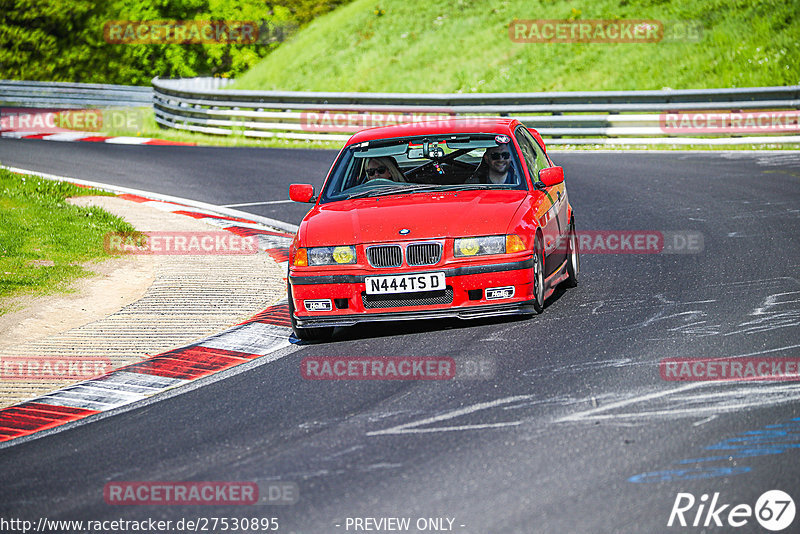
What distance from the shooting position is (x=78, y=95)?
39.4 metres

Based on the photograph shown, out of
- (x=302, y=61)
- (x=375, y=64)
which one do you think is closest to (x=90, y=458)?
(x=375, y=64)

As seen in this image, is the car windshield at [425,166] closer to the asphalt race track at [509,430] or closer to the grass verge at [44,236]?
the asphalt race track at [509,430]

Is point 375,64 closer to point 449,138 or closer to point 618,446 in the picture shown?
point 449,138

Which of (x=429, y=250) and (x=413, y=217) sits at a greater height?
(x=413, y=217)

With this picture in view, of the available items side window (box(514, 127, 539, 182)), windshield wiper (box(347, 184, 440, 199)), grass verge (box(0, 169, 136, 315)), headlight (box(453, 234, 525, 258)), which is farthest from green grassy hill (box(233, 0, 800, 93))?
headlight (box(453, 234, 525, 258))

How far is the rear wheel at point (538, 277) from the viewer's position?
25.3ft

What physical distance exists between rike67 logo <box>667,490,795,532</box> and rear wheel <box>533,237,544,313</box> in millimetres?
3361

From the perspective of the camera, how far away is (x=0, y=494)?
508cm

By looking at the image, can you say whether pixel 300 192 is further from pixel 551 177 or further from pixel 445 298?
pixel 551 177

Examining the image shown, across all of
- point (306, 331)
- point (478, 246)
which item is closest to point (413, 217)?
point (478, 246)

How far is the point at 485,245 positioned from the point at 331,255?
111cm

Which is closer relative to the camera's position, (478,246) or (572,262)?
(478,246)

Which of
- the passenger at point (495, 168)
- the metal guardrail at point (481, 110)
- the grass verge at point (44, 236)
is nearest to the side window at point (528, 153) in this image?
the passenger at point (495, 168)

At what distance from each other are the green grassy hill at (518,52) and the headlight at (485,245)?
2053cm
